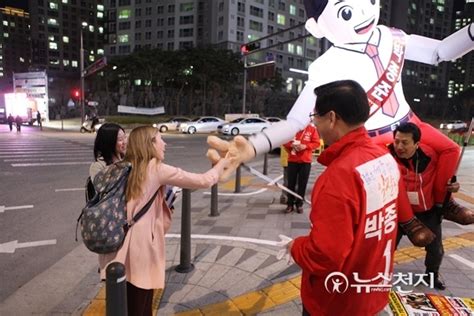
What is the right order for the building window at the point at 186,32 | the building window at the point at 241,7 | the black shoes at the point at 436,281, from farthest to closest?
the building window at the point at 186,32, the building window at the point at 241,7, the black shoes at the point at 436,281

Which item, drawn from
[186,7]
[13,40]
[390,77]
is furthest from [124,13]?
[13,40]

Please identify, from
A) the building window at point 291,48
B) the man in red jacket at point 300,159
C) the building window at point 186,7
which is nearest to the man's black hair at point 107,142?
the man in red jacket at point 300,159

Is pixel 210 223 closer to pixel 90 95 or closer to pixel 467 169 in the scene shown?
pixel 467 169

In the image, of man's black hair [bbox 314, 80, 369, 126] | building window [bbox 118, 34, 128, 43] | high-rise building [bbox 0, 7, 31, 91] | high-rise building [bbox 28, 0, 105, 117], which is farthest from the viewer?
high-rise building [bbox 0, 7, 31, 91]

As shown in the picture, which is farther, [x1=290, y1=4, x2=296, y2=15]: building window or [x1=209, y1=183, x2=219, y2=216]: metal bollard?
[x1=290, y1=4, x2=296, y2=15]: building window

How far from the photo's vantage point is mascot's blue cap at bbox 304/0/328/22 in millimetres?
3023

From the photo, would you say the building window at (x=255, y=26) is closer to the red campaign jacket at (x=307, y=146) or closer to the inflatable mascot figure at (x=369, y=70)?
the red campaign jacket at (x=307, y=146)

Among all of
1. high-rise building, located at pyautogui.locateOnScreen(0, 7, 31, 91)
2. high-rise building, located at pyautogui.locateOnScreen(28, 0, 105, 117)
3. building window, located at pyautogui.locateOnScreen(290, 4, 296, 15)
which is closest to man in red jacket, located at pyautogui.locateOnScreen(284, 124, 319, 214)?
building window, located at pyautogui.locateOnScreen(290, 4, 296, 15)

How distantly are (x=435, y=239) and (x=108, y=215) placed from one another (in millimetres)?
2914

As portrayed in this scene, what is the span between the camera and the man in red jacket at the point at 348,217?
5.10ft

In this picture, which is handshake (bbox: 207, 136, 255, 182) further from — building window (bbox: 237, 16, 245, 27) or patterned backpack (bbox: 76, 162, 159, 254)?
building window (bbox: 237, 16, 245, 27)

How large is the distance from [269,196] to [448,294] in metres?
4.26

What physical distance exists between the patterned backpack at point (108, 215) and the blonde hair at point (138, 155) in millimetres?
39

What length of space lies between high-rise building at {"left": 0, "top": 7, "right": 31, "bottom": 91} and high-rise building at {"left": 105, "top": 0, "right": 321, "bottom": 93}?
2616 inches
